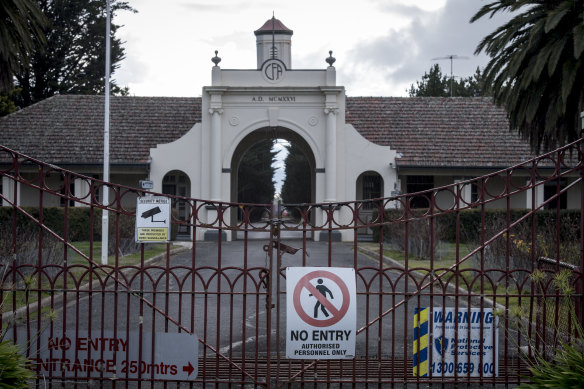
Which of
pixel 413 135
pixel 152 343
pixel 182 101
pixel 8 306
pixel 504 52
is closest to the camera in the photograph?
pixel 152 343

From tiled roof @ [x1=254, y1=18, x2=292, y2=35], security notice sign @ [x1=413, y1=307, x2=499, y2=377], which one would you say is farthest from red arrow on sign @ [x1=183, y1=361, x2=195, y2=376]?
tiled roof @ [x1=254, y1=18, x2=292, y2=35]

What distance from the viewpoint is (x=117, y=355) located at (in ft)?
20.3

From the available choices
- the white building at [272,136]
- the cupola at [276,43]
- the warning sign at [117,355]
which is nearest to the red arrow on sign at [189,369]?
the warning sign at [117,355]

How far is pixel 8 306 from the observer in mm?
10516

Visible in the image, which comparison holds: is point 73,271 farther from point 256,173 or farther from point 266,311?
point 256,173

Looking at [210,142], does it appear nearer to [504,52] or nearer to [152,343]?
[504,52]

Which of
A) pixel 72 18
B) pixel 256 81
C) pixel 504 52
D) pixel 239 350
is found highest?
pixel 72 18

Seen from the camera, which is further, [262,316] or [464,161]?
[464,161]

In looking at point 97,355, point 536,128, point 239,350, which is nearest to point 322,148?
Answer: point 536,128

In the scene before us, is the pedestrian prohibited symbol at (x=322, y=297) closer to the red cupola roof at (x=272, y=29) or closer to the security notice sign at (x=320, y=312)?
the security notice sign at (x=320, y=312)

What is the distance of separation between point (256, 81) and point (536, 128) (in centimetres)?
1500

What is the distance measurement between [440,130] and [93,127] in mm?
15440

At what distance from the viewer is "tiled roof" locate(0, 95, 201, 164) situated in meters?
29.9

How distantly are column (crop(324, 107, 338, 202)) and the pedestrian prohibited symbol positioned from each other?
915 inches
